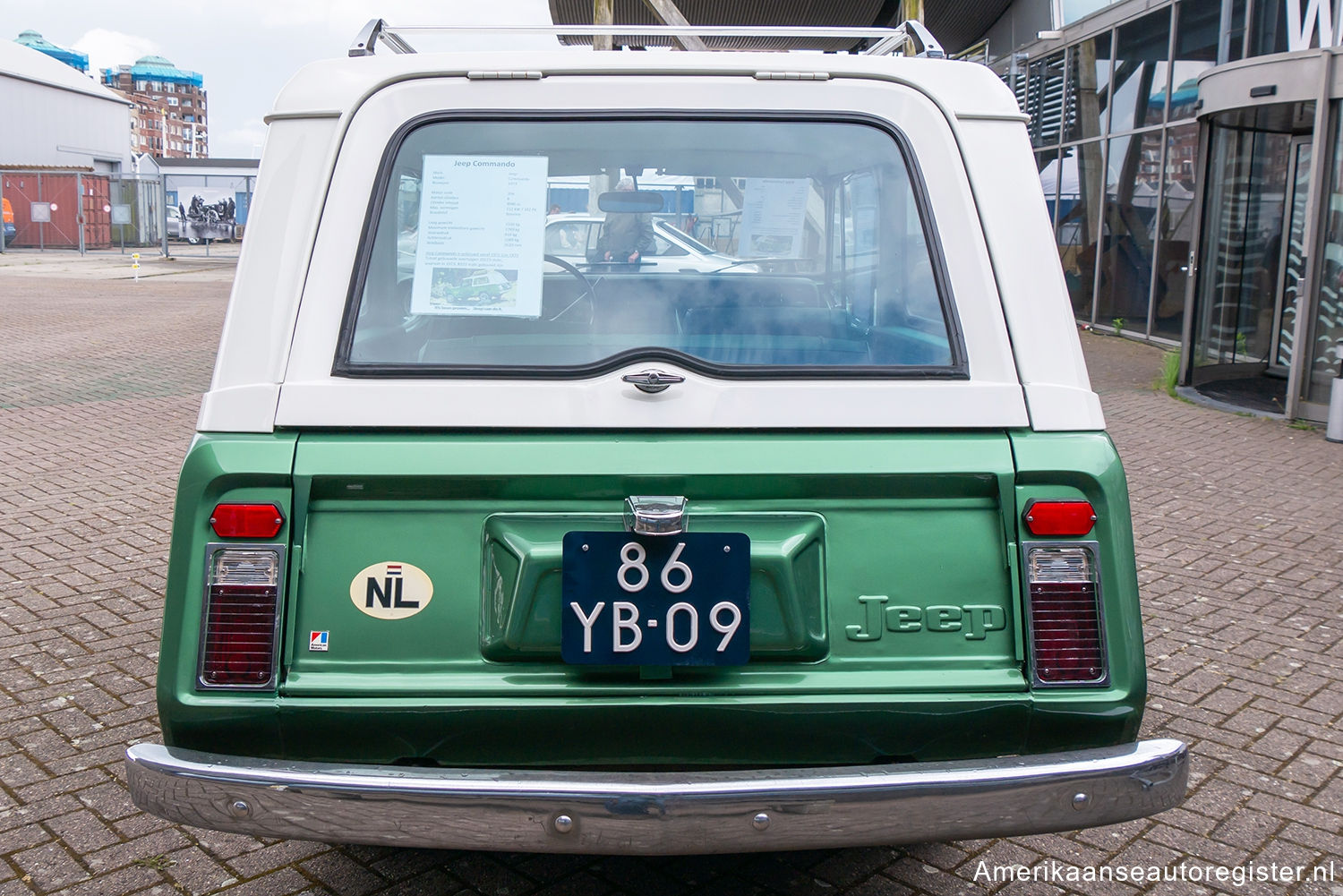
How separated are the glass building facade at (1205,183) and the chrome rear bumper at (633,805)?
840 centimetres

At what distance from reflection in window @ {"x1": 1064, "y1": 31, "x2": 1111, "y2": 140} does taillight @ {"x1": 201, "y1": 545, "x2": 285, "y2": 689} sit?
50.2 ft

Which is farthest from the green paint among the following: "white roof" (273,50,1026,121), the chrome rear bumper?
"white roof" (273,50,1026,121)

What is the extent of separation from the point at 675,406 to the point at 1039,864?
160 centimetres

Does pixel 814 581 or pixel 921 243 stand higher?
pixel 921 243

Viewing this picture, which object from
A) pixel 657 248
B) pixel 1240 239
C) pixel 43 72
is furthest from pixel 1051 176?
pixel 43 72

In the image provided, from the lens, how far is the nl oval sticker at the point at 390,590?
231 centimetres

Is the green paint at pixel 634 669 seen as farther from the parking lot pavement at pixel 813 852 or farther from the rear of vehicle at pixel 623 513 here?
the parking lot pavement at pixel 813 852

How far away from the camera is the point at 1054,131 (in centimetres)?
1736

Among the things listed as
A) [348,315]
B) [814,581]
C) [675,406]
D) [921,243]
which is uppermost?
[921,243]

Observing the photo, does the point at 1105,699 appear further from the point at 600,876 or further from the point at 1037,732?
→ the point at 600,876

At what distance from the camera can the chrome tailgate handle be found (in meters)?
2.27

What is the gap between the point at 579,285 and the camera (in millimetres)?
2545

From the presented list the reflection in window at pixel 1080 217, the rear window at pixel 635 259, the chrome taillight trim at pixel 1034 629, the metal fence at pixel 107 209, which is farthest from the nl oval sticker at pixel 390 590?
the metal fence at pixel 107 209

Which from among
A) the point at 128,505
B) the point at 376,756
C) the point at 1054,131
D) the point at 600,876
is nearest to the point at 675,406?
the point at 376,756
